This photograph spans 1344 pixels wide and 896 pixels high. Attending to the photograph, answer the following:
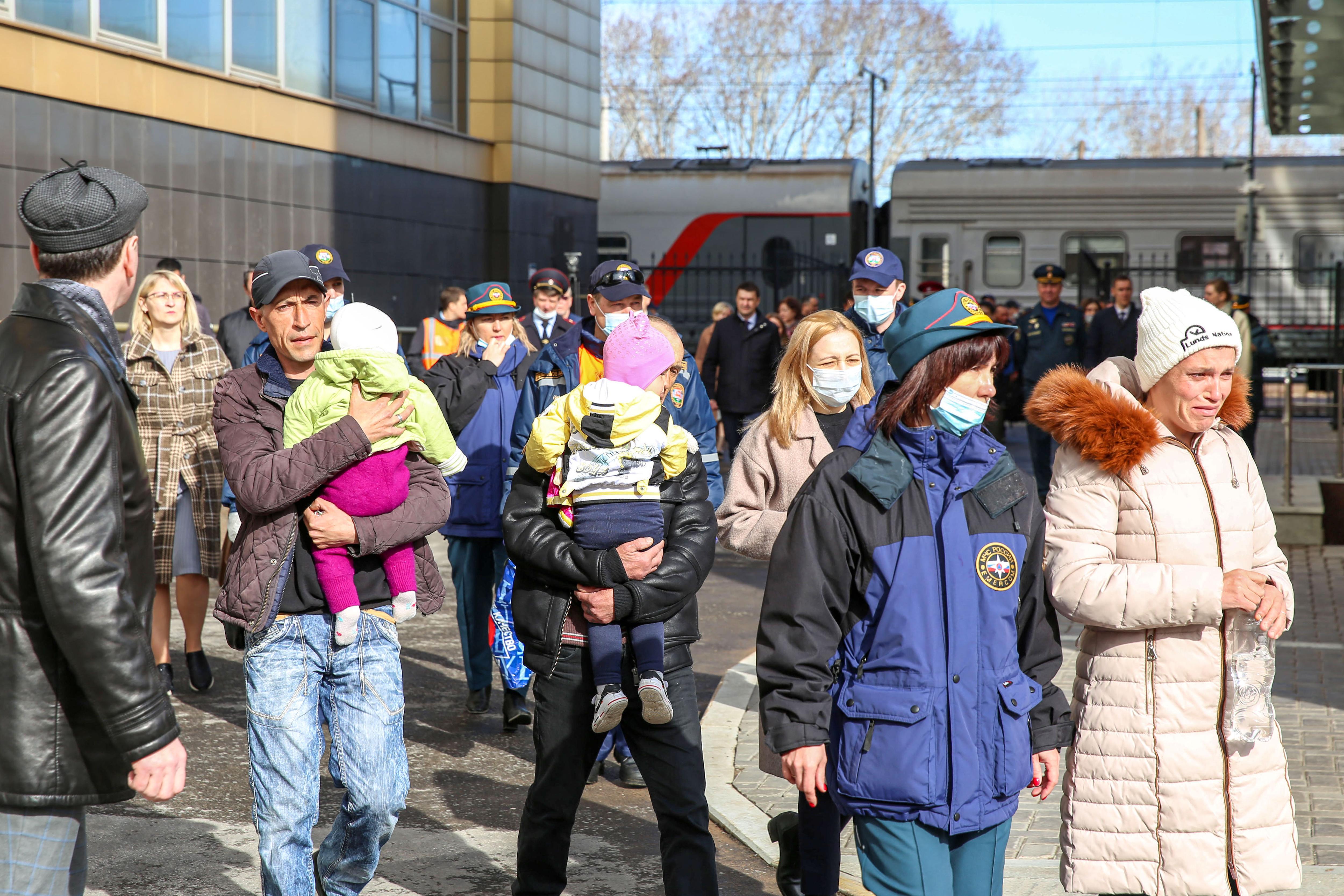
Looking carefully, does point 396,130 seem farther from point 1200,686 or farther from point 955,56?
point 955,56

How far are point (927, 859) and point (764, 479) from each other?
6.89 ft

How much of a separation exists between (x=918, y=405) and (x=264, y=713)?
198 centimetres

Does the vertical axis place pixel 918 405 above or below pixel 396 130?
below

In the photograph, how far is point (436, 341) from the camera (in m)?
13.5

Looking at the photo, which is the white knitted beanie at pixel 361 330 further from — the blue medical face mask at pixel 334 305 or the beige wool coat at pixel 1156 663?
the blue medical face mask at pixel 334 305

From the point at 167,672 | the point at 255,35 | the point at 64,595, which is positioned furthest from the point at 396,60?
the point at 64,595

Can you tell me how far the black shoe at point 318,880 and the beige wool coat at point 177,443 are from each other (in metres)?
3.06

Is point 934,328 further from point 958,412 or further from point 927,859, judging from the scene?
point 927,859

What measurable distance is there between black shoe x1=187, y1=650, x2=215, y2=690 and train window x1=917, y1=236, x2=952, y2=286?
20.2 metres

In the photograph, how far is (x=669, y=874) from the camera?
392 cm

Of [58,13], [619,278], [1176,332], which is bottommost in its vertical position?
[1176,332]

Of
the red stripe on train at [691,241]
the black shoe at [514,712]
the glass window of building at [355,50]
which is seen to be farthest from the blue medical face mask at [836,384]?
the red stripe on train at [691,241]

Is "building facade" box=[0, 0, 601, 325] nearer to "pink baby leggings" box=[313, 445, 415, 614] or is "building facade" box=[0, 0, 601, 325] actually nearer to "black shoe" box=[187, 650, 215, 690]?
"black shoe" box=[187, 650, 215, 690]

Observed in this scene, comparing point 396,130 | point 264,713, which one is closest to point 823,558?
point 264,713
